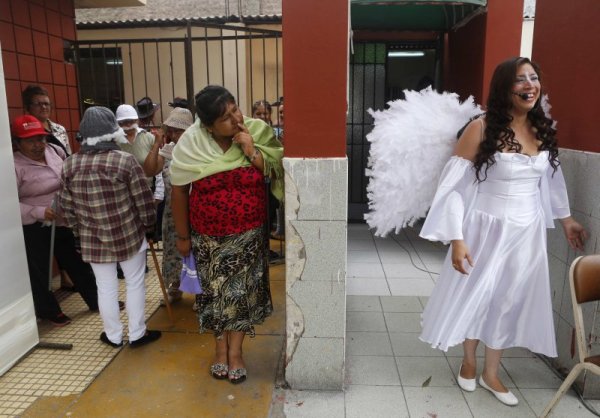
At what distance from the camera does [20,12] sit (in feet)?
14.0

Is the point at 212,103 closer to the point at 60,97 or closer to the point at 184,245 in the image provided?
the point at 184,245

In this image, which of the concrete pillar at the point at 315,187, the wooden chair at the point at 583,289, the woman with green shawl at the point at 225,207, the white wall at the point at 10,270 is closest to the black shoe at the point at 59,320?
the white wall at the point at 10,270

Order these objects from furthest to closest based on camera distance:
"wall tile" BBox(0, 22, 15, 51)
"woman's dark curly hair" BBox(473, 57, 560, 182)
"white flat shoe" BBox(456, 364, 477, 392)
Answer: "wall tile" BBox(0, 22, 15, 51) < "white flat shoe" BBox(456, 364, 477, 392) < "woman's dark curly hair" BBox(473, 57, 560, 182)

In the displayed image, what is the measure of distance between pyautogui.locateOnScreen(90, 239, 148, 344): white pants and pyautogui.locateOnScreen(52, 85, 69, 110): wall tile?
96.2 inches

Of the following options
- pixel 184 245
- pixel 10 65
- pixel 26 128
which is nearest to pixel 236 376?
pixel 184 245

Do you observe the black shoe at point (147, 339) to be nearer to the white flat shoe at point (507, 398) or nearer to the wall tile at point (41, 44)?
the white flat shoe at point (507, 398)

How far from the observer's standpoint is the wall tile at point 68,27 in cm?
495

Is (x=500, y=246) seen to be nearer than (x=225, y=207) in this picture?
Yes

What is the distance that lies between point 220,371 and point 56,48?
3.81 meters

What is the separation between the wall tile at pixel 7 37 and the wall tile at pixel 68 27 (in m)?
0.85

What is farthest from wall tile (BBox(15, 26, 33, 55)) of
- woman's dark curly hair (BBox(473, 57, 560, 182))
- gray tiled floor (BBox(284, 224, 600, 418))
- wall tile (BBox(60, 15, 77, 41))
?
woman's dark curly hair (BBox(473, 57, 560, 182))

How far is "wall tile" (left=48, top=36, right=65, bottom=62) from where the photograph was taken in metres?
4.73

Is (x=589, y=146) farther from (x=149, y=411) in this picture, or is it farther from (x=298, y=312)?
(x=149, y=411)

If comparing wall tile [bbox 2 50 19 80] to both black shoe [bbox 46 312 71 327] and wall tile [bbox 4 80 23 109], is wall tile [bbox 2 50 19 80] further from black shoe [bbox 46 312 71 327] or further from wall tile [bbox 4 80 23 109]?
black shoe [bbox 46 312 71 327]
